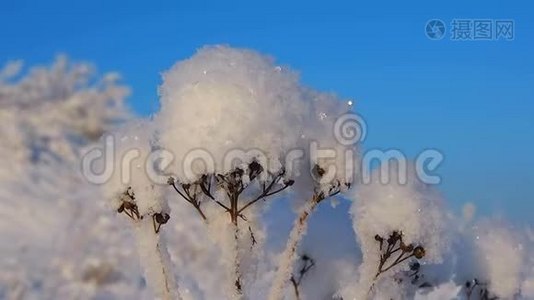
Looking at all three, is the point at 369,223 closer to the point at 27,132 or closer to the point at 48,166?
the point at 48,166

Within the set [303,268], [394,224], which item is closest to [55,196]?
→ [303,268]

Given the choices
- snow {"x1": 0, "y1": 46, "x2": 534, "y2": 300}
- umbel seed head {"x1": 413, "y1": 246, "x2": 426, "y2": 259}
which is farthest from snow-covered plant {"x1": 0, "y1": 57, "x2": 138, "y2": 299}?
umbel seed head {"x1": 413, "y1": 246, "x2": 426, "y2": 259}

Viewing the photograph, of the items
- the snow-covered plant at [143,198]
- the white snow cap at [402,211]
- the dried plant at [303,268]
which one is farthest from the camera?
the dried plant at [303,268]

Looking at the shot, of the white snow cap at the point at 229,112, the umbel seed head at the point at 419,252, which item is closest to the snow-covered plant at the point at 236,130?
the white snow cap at the point at 229,112

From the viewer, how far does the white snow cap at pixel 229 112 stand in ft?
17.8

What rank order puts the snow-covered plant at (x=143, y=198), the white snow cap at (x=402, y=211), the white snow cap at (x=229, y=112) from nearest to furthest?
the white snow cap at (x=229, y=112), the snow-covered plant at (x=143, y=198), the white snow cap at (x=402, y=211)

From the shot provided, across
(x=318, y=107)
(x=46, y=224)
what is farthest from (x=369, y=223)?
(x=46, y=224)

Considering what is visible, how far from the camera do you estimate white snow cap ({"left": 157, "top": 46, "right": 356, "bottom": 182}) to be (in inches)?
214

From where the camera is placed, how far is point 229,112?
5.46m

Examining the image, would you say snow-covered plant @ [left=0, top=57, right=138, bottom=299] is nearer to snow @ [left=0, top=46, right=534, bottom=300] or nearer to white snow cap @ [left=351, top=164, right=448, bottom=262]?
snow @ [left=0, top=46, right=534, bottom=300]

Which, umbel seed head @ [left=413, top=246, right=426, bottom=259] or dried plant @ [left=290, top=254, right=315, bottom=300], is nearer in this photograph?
umbel seed head @ [left=413, top=246, right=426, bottom=259]

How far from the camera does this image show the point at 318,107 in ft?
20.7

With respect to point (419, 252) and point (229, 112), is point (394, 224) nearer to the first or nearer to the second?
point (419, 252)

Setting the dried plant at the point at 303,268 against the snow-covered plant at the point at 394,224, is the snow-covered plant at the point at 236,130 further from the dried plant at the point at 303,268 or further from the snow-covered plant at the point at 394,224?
the dried plant at the point at 303,268
